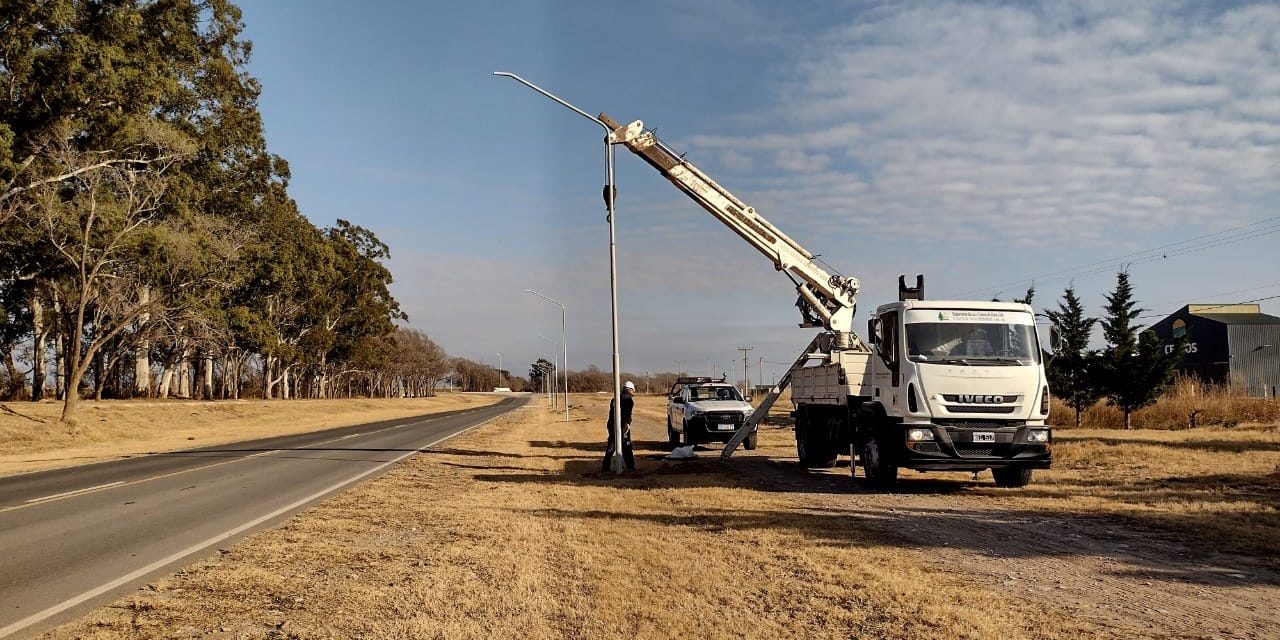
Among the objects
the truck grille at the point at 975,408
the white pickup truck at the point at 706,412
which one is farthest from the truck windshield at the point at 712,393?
the truck grille at the point at 975,408

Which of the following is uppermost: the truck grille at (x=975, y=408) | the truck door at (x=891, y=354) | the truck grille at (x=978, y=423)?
the truck door at (x=891, y=354)

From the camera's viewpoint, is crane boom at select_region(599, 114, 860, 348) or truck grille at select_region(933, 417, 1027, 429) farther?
crane boom at select_region(599, 114, 860, 348)

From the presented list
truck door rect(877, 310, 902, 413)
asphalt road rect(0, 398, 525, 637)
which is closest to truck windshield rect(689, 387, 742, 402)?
asphalt road rect(0, 398, 525, 637)

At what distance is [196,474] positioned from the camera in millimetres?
16859

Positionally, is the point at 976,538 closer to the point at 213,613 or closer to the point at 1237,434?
the point at 213,613

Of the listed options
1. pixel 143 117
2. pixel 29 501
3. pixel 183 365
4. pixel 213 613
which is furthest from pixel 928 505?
pixel 183 365

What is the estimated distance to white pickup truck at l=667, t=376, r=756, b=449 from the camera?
22375 mm

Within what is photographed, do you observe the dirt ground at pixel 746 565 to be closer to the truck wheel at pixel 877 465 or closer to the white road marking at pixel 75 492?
the truck wheel at pixel 877 465

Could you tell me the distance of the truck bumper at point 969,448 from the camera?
41.8 ft

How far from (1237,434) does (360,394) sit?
12940 centimetres

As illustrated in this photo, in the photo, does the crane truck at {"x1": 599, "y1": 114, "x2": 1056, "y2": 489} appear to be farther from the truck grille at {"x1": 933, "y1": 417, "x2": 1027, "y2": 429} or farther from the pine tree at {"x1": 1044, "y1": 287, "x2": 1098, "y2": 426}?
the pine tree at {"x1": 1044, "y1": 287, "x2": 1098, "y2": 426}

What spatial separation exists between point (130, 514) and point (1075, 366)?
3377cm

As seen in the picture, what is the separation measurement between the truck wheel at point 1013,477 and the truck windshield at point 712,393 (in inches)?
413

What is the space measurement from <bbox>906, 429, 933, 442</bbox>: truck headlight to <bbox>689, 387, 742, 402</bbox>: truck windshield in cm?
1153
